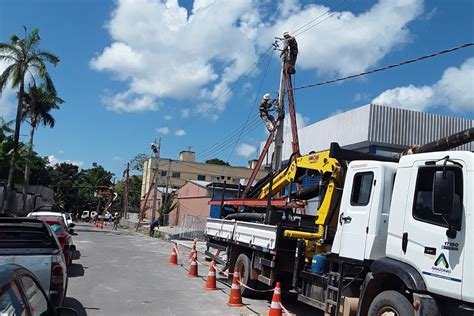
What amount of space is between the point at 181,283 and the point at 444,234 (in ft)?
30.4

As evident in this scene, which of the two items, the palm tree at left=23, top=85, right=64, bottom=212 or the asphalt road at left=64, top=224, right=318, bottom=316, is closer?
the asphalt road at left=64, top=224, right=318, bottom=316

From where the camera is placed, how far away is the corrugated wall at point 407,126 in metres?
22.5

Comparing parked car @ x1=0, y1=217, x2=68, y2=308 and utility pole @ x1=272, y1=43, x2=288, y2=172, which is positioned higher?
utility pole @ x1=272, y1=43, x2=288, y2=172

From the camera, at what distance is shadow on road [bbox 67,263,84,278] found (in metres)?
14.4

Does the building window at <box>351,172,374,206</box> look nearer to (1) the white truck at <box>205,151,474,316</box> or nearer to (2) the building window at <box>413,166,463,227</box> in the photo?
(1) the white truck at <box>205,151,474,316</box>

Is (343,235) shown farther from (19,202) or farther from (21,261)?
(19,202)

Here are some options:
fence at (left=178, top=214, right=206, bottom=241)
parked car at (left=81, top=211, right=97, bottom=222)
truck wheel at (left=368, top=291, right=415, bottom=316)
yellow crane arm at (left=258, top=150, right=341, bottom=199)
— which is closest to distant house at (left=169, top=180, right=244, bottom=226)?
fence at (left=178, top=214, right=206, bottom=241)

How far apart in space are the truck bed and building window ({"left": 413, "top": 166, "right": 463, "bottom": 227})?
14.2 feet

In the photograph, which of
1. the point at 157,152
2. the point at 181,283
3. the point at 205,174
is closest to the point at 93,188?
the point at 205,174

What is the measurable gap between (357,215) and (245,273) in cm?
495

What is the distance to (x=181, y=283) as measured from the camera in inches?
551

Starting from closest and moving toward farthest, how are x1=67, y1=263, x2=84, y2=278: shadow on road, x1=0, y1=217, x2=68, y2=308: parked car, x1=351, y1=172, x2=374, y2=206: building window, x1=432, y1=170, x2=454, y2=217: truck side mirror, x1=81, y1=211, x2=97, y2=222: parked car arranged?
x1=432, y1=170, x2=454, y2=217: truck side mirror
x1=0, y1=217, x2=68, y2=308: parked car
x1=351, y1=172, x2=374, y2=206: building window
x1=67, y1=263, x2=84, y2=278: shadow on road
x1=81, y1=211, x2=97, y2=222: parked car

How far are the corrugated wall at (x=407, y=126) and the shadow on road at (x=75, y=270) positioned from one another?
12.9 metres

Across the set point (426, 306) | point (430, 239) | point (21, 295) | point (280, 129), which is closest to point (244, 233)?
point (430, 239)
